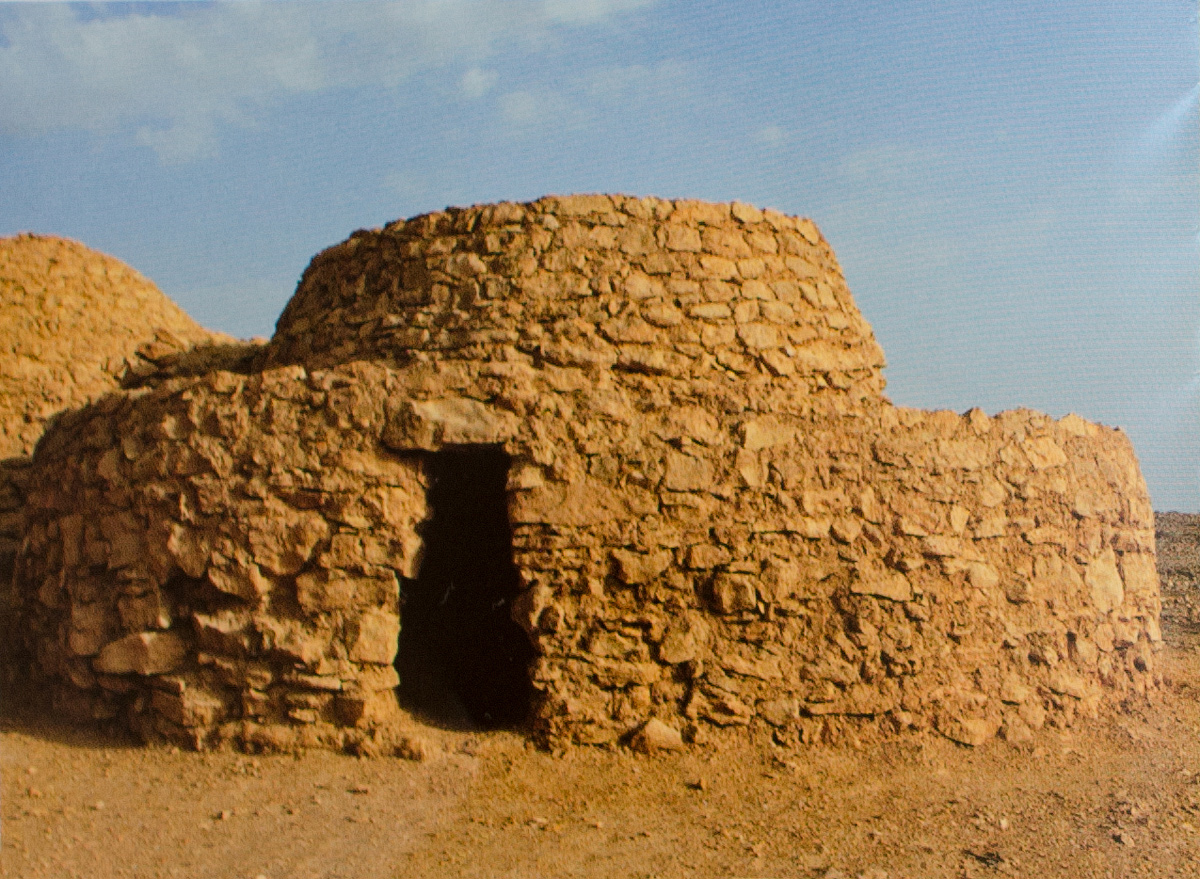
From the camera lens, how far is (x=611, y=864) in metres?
4.82

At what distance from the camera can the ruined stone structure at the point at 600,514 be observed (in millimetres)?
5848

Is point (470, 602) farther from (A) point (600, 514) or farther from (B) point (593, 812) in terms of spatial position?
(B) point (593, 812)

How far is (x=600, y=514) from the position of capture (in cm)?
589

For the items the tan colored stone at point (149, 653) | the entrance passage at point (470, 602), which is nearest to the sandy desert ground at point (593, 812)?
the tan colored stone at point (149, 653)

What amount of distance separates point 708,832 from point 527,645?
87.2 inches

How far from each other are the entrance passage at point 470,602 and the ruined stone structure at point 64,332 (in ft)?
10.4

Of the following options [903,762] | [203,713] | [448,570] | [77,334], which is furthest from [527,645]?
[77,334]

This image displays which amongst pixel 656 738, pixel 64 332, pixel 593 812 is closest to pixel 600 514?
pixel 656 738

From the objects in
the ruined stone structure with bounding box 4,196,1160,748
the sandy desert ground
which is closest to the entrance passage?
the ruined stone structure with bounding box 4,196,1160,748

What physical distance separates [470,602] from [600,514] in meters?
1.88

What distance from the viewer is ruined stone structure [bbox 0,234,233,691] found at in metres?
9.20

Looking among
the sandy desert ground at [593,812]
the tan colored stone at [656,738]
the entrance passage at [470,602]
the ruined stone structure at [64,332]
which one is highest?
the ruined stone structure at [64,332]

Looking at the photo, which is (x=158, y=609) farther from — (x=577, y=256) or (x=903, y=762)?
(x=903, y=762)

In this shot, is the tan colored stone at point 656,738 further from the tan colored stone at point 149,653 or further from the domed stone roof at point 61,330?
the domed stone roof at point 61,330
